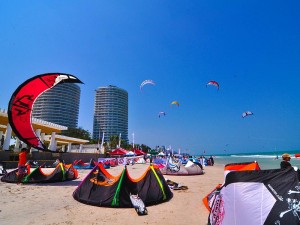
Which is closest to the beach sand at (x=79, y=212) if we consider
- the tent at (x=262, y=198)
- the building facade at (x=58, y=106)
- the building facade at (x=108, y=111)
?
the tent at (x=262, y=198)

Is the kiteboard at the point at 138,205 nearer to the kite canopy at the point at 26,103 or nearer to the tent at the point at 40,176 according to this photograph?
the kite canopy at the point at 26,103

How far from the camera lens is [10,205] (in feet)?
25.3

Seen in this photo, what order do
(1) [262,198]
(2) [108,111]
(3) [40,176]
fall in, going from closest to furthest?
(1) [262,198] < (3) [40,176] < (2) [108,111]

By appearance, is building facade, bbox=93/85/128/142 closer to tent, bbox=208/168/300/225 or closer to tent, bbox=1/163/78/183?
tent, bbox=1/163/78/183

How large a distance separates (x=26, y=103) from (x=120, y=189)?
7017 mm

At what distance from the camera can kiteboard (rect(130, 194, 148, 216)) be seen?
6796 millimetres

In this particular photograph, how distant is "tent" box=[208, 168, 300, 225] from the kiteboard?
100 inches

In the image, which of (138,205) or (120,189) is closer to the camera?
(138,205)

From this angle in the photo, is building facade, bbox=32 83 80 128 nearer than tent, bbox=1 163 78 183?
No

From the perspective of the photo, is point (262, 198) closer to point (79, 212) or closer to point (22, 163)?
point (79, 212)

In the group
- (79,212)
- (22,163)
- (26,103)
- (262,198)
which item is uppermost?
(26,103)

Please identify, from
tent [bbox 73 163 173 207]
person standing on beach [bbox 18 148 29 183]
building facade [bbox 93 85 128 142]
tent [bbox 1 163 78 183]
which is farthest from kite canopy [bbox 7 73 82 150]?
building facade [bbox 93 85 128 142]

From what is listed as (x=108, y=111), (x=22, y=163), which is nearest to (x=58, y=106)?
(x=108, y=111)

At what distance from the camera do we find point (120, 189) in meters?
7.70
